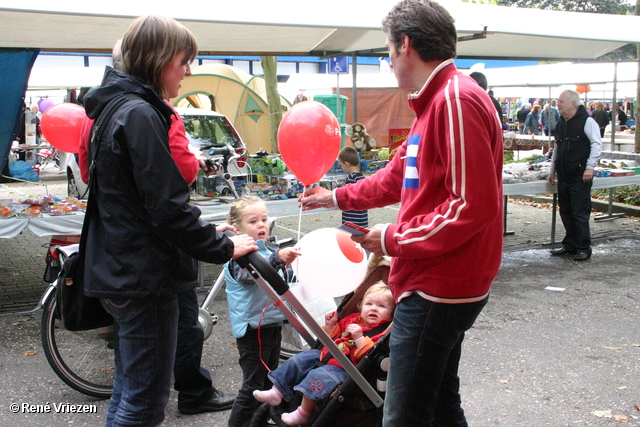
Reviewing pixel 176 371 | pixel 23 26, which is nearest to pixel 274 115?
pixel 23 26

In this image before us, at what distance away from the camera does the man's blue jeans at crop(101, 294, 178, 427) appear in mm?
2271

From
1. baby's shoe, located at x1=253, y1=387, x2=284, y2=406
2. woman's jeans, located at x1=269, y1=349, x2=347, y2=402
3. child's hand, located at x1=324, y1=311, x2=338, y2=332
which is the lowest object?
baby's shoe, located at x1=253, y1=387, x2=284, y2=406

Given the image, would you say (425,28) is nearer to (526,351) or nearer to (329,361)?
(329,361)

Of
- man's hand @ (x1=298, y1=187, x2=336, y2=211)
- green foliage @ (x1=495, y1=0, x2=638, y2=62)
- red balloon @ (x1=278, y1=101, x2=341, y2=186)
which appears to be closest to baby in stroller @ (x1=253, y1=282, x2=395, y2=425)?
man's hand @ (x1=298, y1=187, x2=336, y2=211)

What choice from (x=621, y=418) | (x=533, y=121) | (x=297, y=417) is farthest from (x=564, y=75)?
(x=297, y=417)

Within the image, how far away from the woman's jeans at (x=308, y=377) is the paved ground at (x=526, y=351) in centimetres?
86

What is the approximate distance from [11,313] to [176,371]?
2.67 meters

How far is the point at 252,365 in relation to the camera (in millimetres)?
3262

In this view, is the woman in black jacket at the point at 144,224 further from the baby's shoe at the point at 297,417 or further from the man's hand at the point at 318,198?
the baby's shoe at the point at 297,417

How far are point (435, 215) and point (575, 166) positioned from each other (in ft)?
20.4

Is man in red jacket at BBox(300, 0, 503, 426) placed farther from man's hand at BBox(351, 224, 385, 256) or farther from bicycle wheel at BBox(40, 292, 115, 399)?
bicycle wheel at BBox(40, 292, 115, 399)

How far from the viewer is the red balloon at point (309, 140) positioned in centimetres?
383

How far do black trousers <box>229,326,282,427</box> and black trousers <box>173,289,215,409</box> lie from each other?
1.54 feet

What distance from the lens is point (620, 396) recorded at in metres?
3.97
